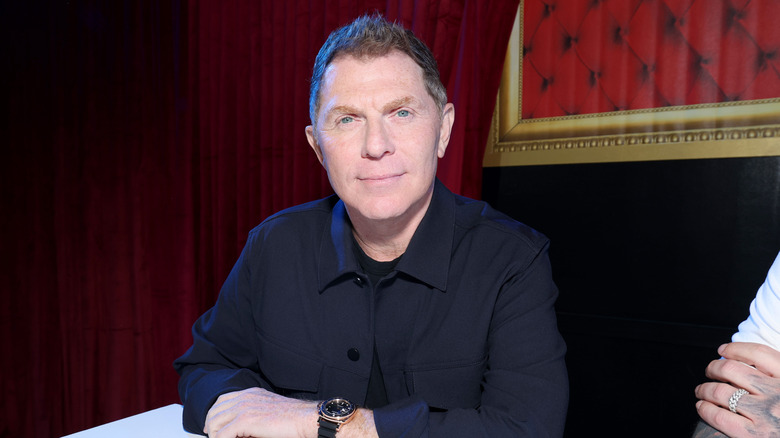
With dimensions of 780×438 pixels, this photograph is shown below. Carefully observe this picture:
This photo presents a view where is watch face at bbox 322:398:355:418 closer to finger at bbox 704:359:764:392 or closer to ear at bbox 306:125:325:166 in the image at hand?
ear at bbox 306:125:325:166

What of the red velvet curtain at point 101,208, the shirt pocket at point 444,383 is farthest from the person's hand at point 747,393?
the red velvet curtain at point 101,208

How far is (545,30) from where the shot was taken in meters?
2.33

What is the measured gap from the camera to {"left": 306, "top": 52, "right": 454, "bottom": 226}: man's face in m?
1.34

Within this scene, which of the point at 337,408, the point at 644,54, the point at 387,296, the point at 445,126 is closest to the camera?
the point at 337,408

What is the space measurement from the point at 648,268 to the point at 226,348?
1673 mm

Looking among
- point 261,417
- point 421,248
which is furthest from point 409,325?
point 261,417

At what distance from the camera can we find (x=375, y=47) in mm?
1389

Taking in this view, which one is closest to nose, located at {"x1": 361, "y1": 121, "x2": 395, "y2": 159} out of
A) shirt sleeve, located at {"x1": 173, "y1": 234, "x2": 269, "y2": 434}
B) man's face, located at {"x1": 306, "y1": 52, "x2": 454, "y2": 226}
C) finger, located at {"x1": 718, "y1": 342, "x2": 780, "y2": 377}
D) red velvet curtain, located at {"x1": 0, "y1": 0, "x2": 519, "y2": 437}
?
man's face, located at {"x1": 306, "y1": 52, "x2": 454, "y2": 226}

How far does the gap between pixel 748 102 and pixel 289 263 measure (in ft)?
5.88

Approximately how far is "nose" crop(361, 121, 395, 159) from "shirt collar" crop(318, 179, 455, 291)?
0.85 feet

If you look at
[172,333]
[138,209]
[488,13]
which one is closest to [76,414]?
[172,333]

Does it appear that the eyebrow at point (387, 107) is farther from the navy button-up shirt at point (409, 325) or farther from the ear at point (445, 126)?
the navy button-up shirt at point (409, 325)

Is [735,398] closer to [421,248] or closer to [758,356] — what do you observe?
[758,356]

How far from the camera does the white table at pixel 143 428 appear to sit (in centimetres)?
116
